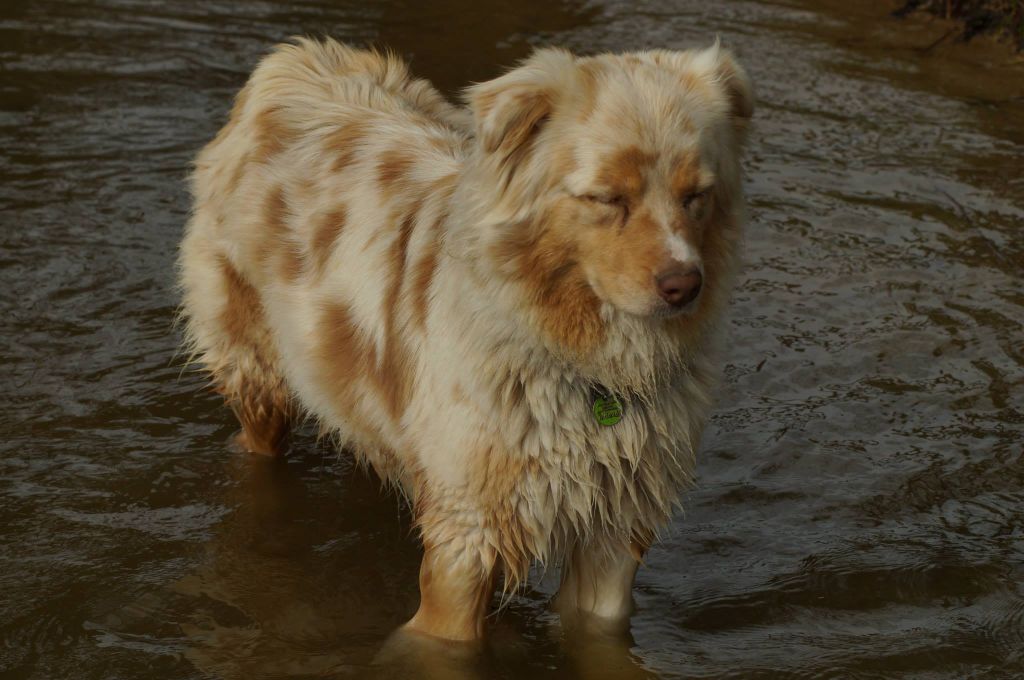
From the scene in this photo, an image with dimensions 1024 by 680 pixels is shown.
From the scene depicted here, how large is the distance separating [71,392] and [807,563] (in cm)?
361

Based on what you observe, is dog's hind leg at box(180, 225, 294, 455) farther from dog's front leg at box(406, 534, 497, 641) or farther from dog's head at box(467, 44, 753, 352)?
dog's head at box(467, 44, 753, 352)

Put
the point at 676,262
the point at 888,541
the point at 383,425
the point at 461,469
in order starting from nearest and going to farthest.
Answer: the point at 676,262, the point at 461,469, the point at 383,425, the point at 888,541

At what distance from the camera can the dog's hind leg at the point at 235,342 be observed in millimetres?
5906

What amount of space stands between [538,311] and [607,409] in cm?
43

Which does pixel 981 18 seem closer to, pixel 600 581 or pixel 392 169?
pixel 392 169

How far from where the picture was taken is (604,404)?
175 inches

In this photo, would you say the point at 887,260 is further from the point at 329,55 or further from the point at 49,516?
the point at 49,516

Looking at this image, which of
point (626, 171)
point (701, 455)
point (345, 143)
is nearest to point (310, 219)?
point (345, 143)

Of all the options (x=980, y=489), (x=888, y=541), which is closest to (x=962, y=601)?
(x=888, y=541)

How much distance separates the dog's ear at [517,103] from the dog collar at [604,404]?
847 mm

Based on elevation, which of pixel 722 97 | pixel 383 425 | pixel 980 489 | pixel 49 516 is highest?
pixel 722 97

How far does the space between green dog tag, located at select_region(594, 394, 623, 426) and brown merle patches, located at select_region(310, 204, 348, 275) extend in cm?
136

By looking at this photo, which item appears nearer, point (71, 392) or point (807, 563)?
point (807, 563)

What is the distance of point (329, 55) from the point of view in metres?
6.19
